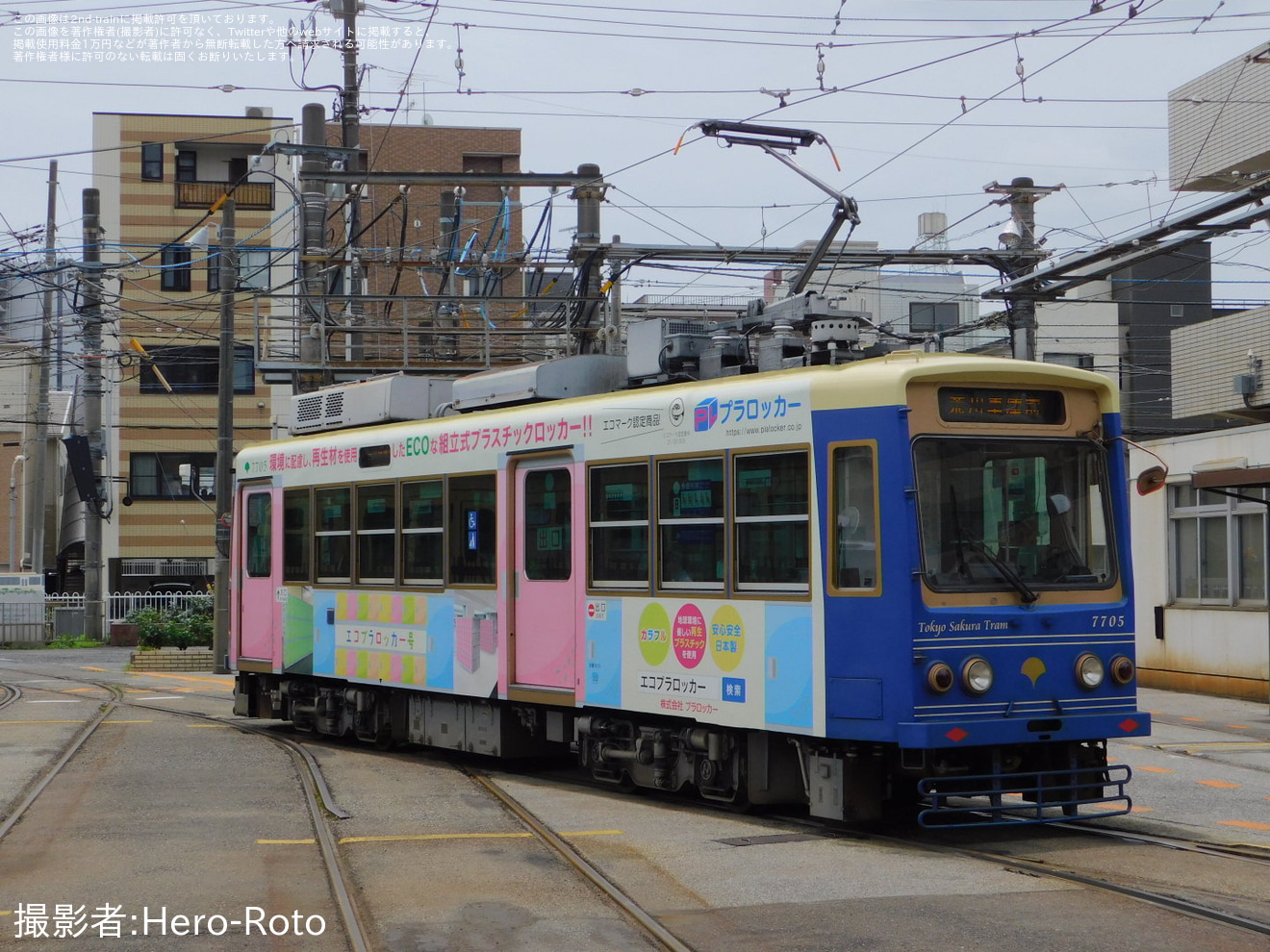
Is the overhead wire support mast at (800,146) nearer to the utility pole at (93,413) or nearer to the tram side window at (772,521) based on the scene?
the tram side window at (772,521)

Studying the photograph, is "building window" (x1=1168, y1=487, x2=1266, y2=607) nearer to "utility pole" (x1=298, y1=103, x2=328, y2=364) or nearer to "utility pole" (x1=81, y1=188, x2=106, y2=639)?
"utility pole" (x1=298, y1=103, x2=328, y2=364)

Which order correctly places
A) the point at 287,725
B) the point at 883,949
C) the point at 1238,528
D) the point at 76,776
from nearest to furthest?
the point at 883,949
the point at 76,776
the point at 287,725
the point at 1238,528

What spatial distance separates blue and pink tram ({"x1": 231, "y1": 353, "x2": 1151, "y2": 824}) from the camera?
9.55m

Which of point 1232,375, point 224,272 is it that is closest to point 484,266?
point 224,272

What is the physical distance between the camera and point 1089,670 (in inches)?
391

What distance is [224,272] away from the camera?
26.8m

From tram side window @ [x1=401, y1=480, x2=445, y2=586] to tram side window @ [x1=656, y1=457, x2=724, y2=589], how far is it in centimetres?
314

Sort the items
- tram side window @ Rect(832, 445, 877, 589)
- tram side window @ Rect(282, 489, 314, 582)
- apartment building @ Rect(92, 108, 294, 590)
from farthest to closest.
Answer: apartment building @ Rect(92, 108, 294, 590)
tram side window @ Rect(282, 489, 314, 582)
tram side window @ Rect(832, 445, 877, 589)

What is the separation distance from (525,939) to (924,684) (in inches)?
127

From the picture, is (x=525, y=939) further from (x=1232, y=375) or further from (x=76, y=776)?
(x=1232, y=375)

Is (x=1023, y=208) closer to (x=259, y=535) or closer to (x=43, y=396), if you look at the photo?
(x=259, y=535)

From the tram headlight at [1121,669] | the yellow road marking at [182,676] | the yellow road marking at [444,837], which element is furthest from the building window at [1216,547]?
the yellow road marking at [182,676]

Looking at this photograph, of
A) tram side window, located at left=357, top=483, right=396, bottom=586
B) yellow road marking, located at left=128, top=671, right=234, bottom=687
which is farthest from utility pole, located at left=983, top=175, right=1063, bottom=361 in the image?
yellow road marking, located at left=128, top=671, right=234, bottom=687

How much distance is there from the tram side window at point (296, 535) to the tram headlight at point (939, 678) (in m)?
8.01
